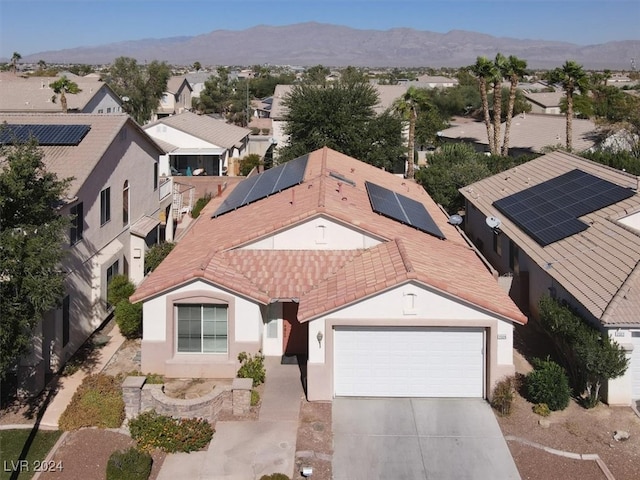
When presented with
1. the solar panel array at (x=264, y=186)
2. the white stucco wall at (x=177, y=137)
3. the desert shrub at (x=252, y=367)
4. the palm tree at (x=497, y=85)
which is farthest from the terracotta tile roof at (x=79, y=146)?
the palm tree at (x=497, y=85)

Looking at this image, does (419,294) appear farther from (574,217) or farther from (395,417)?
(574,217)

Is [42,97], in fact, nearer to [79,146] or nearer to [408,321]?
[79,146]

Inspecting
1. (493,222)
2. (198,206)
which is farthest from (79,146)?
(198,206)

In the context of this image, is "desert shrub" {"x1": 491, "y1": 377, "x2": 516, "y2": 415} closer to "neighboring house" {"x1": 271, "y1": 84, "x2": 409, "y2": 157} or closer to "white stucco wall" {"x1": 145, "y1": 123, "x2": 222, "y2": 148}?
"white stucco wall" {"x1": 145, "y1": 123, "x2": 222, "y2": 148}

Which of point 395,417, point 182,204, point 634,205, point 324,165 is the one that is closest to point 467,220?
point 324,165

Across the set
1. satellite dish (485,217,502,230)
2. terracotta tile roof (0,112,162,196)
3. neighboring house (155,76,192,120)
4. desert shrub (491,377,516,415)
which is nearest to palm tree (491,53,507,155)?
satellite dish (485,217,502,230)

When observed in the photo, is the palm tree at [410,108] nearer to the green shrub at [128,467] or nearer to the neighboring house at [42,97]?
the neighboring house at [42,97]
